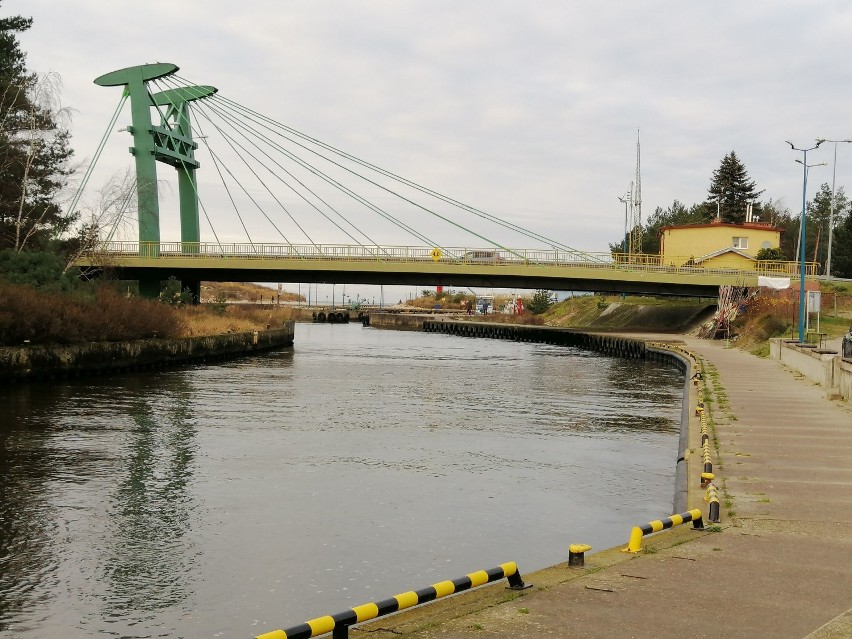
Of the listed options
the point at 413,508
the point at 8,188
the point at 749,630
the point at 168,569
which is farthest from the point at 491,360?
the point at 749,630

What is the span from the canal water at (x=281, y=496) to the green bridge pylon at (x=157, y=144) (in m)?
28.9

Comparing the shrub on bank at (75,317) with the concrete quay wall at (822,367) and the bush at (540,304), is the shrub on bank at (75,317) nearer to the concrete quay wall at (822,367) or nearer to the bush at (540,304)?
the concrete quay wall at (822,367)

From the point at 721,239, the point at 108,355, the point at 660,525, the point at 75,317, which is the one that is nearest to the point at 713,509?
the point at 660,525

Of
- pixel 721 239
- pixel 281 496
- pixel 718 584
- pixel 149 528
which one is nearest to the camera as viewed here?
pixel 718 584

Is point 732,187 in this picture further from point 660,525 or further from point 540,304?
point 660,525

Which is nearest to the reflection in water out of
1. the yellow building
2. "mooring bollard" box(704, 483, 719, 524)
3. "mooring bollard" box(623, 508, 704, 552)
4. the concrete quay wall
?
"mooring bollard" box(623, 508, 704, 552)

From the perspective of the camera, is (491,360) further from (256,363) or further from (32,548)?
(32,548)

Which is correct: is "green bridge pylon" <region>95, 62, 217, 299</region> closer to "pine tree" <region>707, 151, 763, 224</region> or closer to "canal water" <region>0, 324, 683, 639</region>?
"canal water" <region>0, 324, 683, 639</region>

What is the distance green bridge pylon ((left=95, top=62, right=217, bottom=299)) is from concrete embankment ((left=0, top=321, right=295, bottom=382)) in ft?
37.1

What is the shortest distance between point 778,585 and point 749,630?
1.37 meters

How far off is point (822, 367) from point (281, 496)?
19.5m

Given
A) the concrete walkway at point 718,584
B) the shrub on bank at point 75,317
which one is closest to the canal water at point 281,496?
the concrete walkway at point 718,584

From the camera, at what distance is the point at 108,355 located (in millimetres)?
39844

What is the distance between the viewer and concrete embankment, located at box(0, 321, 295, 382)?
34469 millimetres
